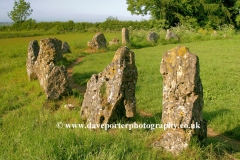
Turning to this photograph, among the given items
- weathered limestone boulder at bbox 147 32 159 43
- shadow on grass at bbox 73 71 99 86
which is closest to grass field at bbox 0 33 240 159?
shadow on grass at bbox 73 71 99 86

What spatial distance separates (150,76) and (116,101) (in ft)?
20.6

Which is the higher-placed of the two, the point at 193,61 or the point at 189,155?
the point at 193,61

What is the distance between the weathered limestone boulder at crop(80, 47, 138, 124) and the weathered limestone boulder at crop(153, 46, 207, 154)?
104 centimetres

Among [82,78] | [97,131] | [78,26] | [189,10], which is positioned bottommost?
[97,131]

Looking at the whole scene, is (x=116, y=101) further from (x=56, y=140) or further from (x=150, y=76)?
(x=150, y=76)

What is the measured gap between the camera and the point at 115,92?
479 cm

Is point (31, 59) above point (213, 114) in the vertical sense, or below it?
above

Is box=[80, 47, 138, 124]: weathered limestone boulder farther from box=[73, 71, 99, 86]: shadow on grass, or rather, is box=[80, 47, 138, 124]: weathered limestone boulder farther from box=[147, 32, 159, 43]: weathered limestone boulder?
box=[147, 32, 159, 43]: weathered limestone boulder

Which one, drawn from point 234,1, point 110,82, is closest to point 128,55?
point 110,82

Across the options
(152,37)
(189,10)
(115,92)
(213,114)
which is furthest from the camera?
(189,10)

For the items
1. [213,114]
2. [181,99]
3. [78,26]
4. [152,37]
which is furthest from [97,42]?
[78,26]

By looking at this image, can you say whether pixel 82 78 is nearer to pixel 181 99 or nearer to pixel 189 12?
pixel 181 99

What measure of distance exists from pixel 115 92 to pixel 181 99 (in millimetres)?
1573

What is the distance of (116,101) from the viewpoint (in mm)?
4766
